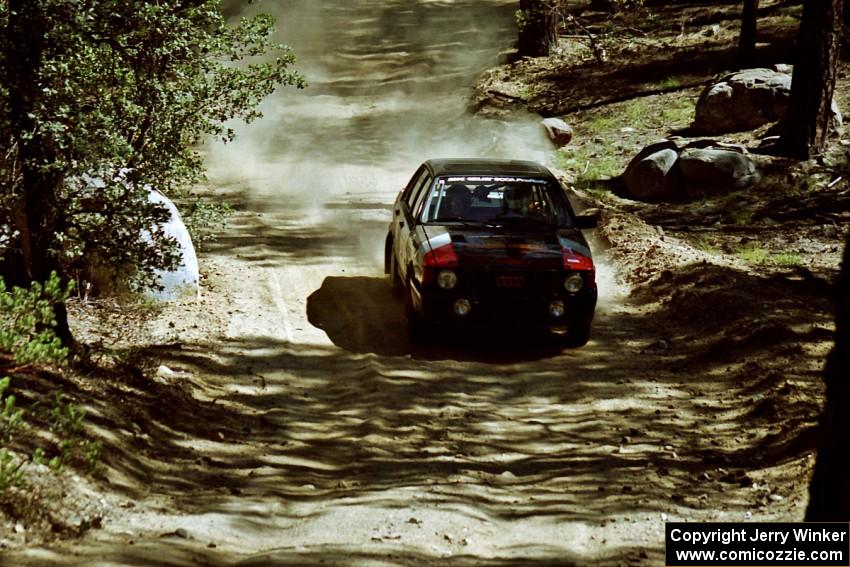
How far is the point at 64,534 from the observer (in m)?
6.17

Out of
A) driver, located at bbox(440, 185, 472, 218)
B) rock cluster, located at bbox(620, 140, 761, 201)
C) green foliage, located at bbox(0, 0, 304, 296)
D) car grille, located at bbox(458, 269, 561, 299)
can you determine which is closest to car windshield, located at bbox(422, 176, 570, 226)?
driver, located at bbox(440, 185, 472, 218)

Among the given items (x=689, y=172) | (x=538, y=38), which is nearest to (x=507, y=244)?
(x=689, y=172)

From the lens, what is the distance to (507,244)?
10.5m

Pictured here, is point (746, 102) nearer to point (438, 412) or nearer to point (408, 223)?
point (408, 223)

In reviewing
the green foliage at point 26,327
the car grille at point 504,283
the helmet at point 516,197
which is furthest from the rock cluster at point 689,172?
the green foliage at point 26,327

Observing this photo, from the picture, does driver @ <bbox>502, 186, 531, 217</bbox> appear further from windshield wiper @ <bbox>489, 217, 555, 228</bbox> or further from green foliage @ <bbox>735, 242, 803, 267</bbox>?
green foliage @ <bbox>735, 242, 803, 267</bbox>

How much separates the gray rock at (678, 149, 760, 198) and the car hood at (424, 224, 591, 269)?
6.99m

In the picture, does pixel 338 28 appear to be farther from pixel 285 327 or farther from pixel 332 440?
pixel 332 440

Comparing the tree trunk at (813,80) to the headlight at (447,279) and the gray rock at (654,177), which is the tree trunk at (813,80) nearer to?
the gray rock at (654,177)

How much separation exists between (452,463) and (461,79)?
2157cm

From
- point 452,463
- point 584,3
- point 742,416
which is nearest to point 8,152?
point 452,463

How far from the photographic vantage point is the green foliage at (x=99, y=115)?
8031 millimetres

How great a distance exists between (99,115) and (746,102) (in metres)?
14.5

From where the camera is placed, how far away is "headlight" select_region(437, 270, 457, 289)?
1029 centimetres
